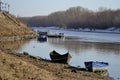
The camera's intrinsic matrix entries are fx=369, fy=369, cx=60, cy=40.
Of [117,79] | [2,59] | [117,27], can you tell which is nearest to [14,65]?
[2,59]

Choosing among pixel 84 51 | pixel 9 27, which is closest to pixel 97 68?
pixel 84 51

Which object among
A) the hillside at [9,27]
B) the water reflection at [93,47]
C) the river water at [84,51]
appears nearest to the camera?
the river water at [84,51]

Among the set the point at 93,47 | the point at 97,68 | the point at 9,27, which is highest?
the point at 9,27

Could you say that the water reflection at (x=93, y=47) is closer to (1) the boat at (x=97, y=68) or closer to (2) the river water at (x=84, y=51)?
(2) the river water at (x=84, y=51)

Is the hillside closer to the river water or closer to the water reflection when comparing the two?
the river water

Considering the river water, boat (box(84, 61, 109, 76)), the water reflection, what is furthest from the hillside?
boat (box(84, 61, 109, 76))

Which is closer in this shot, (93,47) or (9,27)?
(93,47)

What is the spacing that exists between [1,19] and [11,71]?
2865 inches

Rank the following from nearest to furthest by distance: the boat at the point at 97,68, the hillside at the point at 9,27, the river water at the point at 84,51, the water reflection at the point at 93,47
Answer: the boat at the point at 97,68, the river water at the point at 84,51, the water reflection at the point at 93,47, the hillside at the point at 9,27

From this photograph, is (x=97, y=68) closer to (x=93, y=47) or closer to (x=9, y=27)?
(x=93, y=47)

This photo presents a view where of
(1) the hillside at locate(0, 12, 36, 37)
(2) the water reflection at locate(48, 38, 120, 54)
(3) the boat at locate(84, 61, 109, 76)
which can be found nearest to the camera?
(3) the boat at locate(84, 61, 109, 76)

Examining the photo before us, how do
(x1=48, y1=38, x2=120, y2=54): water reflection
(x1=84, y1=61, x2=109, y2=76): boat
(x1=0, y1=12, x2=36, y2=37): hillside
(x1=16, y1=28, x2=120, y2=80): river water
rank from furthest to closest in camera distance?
(x1=0, y1=12, x2=36, y2=37): hillside, (x1=48, y1=38, x2=120, y2=54): water reflection, (x1=16, y1=28, x2=120, y2=80): river water, (x1=84, y1=61, x2=109, y2=76): boat

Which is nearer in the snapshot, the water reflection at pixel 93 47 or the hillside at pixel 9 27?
the water reflection at pixel 93 47

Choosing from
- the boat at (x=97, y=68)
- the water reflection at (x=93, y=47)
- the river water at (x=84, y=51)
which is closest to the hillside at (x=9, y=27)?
the river water at (x=84, y=51)
